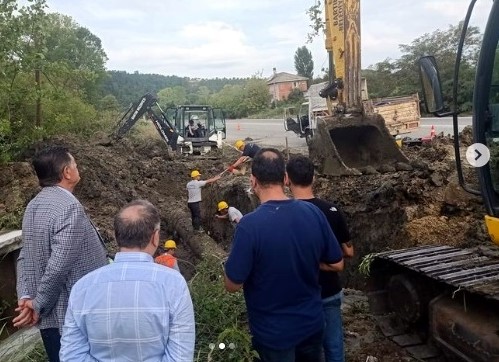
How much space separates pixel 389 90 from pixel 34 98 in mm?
23074

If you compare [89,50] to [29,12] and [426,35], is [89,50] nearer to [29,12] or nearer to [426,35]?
[426,35]

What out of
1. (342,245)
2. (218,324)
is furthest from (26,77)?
(342,245)

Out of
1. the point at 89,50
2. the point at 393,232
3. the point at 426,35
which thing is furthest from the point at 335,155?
the point at 89,50

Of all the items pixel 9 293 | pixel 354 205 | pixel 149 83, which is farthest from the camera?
pixel 149 83

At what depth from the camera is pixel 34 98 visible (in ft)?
39.3

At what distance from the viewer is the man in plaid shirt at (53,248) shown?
308 centimetres

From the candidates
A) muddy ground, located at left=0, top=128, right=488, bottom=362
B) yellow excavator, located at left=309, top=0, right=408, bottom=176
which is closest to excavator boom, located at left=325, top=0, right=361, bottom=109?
yellow excavator, located at left=309, top=0, right=408, bottom=176

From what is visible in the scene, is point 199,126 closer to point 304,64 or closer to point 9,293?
point 9,293

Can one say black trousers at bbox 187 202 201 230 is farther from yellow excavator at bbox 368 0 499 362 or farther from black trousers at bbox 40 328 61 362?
black trousers at bbox 40 328 61 362

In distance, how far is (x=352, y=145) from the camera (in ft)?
32.3

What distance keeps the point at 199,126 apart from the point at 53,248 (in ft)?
60.5

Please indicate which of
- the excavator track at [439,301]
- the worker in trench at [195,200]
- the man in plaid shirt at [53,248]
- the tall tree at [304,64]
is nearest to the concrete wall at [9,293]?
the man in plaid shirt at [53,248]

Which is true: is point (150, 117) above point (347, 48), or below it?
below

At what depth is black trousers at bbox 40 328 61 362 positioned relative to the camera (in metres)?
3.27
